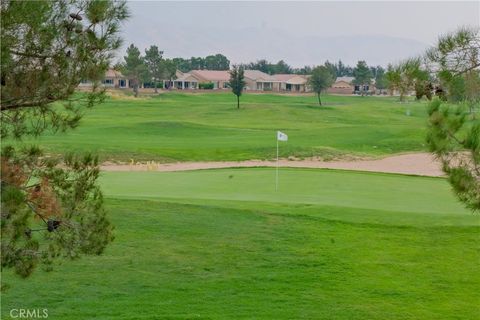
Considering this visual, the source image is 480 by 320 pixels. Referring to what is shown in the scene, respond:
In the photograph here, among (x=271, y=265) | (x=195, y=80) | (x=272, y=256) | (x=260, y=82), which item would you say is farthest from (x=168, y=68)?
(x=271, y=265)

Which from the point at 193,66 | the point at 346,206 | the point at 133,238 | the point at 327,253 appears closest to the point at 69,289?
the point at 133,238

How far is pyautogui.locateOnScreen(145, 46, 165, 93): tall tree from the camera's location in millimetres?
92262

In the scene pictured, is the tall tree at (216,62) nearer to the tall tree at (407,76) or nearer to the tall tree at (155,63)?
the tall tree at (155,63)

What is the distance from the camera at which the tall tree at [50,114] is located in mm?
5434

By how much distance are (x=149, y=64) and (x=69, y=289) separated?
8638 centimetres

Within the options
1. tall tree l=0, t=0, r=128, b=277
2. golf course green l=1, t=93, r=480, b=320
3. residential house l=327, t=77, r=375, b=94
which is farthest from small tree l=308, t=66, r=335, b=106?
tall tree l=0, t=0, r=128, b=277

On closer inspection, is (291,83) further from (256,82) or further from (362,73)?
(362,73)

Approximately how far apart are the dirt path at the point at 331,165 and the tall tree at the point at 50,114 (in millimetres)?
17331

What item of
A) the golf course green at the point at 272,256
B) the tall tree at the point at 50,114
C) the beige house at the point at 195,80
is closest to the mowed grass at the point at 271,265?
the golf course green at the point at 272,256

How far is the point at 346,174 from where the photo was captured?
19.7 metres

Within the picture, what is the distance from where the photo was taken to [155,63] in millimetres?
94312

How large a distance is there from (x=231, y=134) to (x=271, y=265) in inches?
1131

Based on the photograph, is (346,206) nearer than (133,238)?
No

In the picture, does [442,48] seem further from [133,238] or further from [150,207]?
[150,207]
